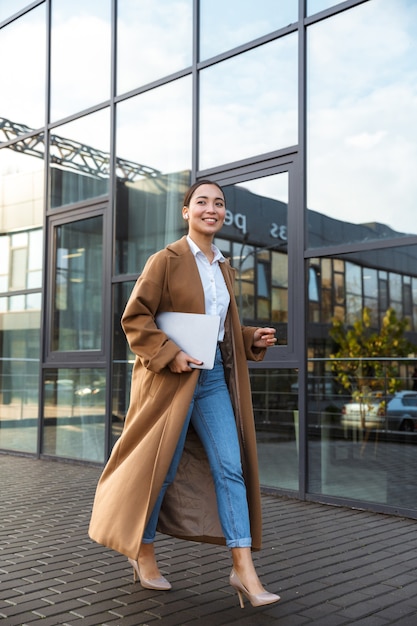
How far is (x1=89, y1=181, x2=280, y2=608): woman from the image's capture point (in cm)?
334

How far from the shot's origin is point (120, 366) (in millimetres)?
8281

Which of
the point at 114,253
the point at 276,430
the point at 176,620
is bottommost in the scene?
the point at 176,620

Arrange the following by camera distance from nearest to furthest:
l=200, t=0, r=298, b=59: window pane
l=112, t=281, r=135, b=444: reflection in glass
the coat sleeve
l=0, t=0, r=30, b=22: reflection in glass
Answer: the coat sleeve
l=200, t=0, r=298, b=59: window pane
l=112, t=281, r=135, b=444: reflection in glass
l=0, t=0, r=30, b=22: reflection in glass

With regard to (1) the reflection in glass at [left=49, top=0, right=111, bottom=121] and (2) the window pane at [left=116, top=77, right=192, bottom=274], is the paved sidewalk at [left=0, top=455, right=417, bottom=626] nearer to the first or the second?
(2) the window pane at [left=116, top=77, right=192, bottom=274]

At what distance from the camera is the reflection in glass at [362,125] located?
6.20 meters

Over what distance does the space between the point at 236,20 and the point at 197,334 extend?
4945mm

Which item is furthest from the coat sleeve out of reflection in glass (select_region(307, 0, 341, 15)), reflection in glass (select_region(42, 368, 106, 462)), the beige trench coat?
reflection in glass (select_region(42, 368, 106, 462))

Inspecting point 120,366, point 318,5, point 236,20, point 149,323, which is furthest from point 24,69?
point 149,323

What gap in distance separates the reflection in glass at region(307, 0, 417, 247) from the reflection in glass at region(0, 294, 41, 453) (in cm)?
436

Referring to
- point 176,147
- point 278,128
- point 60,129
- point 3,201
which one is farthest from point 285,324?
point 3,201

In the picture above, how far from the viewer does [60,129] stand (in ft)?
30.6

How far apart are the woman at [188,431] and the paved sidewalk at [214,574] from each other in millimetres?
221

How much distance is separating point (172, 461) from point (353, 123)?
157 inches

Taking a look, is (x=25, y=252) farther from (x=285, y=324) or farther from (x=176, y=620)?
(x=176, y=620)
